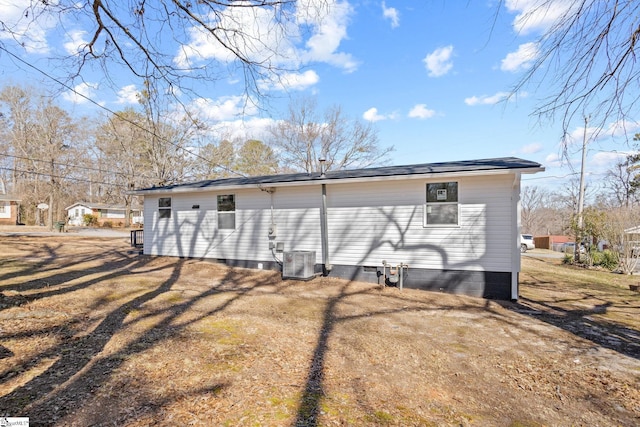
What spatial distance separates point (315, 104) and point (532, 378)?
2304cm

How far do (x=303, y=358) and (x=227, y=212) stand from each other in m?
7.03

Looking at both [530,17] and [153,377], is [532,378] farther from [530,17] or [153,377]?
[153,377]

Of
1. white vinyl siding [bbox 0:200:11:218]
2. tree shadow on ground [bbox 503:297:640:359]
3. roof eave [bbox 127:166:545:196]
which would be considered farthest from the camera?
white vinyl siding [bbox 0:200:11:218]

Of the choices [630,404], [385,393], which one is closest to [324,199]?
[385,393]

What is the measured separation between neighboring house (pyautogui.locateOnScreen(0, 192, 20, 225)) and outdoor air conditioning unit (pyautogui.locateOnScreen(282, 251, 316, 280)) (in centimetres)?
3491

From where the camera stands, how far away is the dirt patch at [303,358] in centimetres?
268

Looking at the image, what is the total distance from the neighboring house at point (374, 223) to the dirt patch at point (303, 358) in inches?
37.2

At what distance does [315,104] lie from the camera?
24172 mm

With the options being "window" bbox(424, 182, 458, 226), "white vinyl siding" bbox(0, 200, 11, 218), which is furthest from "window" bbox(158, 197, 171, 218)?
"white vinyl siding" bbox(0, 200, 11, 218)

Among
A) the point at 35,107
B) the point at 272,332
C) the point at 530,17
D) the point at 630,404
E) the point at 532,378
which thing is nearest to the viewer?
the point at 530,17

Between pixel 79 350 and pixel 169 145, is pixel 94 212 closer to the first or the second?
pixel 169 145

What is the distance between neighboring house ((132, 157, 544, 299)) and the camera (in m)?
7.08

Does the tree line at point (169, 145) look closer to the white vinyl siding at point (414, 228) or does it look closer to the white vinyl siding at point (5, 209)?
the white vinyl siding at point (5, 209)

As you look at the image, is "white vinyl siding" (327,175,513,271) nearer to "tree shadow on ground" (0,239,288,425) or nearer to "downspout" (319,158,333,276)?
"downspout" (319,158,333,276)
